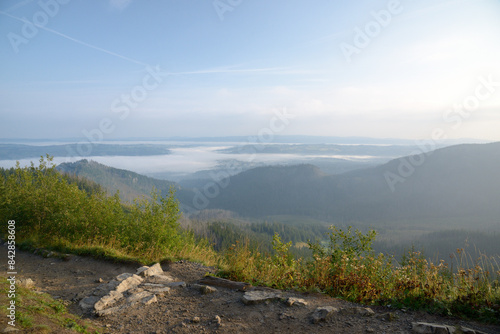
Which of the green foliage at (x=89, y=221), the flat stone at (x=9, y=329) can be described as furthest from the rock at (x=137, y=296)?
the green foliage at (x=89, y=221)

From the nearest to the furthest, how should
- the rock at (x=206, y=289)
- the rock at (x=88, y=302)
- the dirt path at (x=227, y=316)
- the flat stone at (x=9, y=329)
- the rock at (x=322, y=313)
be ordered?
the flat stone at (x=9, y=329), the dirt path at (x=227, y=316), the rock at (x=322, y=313), the rock at (x=88, y=302), the rock at (x=206, y=289)

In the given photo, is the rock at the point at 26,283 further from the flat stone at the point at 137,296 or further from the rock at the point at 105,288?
the flat stone at the point at 137,296

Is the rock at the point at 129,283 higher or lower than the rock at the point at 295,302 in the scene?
lower

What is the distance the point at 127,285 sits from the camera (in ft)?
25.1

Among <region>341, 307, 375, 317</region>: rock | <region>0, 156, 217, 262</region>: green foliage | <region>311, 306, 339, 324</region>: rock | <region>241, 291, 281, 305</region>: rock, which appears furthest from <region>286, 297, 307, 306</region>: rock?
<region>0, 156, 217, 262</region>: green foliage

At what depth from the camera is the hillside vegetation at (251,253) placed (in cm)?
662

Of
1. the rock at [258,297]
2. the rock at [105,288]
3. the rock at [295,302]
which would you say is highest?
the rock at [295,302]

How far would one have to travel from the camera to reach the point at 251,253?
34.4ft

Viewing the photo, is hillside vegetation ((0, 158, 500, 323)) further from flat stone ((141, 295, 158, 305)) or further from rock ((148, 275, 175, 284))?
flat stone ((141, 295, 158, 305))

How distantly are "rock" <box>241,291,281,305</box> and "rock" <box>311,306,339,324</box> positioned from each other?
1.02 m

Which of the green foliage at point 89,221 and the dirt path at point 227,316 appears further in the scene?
the green foliage at point 89,221

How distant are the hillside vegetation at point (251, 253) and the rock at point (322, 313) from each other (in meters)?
1.22

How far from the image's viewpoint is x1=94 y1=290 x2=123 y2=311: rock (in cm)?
647

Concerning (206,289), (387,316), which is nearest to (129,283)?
(206,289)
